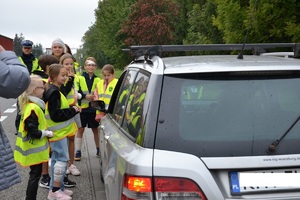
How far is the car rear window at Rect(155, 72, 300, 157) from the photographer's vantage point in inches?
98.7

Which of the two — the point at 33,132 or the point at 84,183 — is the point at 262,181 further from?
the point at 84,183

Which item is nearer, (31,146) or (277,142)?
(277,142)

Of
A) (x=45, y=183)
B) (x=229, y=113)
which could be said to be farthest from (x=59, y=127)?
(x=229, y=113)

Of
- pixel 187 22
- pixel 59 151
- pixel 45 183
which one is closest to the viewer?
pixel 59 151

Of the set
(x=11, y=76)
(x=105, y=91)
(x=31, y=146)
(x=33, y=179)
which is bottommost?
(x=33, y=179)

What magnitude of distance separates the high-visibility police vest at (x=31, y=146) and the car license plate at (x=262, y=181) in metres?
2.83

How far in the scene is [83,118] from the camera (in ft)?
24.1

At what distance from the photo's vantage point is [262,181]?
2.40m

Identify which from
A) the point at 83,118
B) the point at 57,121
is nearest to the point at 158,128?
the point at 57,121

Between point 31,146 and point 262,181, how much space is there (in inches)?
118

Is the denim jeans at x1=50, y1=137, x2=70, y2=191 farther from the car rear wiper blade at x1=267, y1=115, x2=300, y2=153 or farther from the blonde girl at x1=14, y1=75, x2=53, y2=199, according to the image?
the car rear wiper blade at x1=267, y1=115, x2=300, y2=153

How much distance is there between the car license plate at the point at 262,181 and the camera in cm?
238

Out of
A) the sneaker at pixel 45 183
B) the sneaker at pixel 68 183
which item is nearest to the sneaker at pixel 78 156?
the sneaker at pixel 68 183

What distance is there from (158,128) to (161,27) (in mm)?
41308
